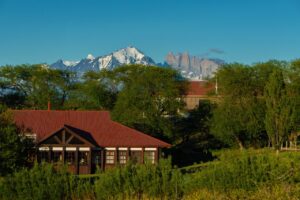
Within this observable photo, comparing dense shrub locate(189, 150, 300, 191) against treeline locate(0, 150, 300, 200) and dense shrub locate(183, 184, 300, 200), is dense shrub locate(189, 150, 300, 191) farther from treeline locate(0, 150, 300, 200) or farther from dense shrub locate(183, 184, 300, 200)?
dense shrub locate(183, 184, 300, 200)

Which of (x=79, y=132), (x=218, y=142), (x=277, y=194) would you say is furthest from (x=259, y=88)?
(x=277, y=194)

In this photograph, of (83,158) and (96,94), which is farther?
(96,94)

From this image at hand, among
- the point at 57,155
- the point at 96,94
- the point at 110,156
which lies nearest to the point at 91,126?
the point at 110,156

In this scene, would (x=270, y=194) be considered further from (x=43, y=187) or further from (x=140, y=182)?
(x=43, y=187)

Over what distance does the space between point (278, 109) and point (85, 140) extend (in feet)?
58.9

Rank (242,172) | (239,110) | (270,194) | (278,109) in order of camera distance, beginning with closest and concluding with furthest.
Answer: (270,194)
(242,172)
(278,109)
(239,110)

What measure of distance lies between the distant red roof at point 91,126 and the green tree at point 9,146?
13523 millimetres

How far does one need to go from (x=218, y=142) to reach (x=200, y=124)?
12.0ft

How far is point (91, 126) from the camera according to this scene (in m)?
47.8

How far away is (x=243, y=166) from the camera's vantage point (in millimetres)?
18078

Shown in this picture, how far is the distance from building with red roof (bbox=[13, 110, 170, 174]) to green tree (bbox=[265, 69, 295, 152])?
10.8 metres

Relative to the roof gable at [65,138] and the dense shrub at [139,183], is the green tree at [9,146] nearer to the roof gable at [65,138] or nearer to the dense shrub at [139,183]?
the roof gable at [65,138]

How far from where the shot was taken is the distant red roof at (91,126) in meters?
45.8

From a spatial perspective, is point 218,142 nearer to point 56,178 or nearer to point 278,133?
point 278,133
